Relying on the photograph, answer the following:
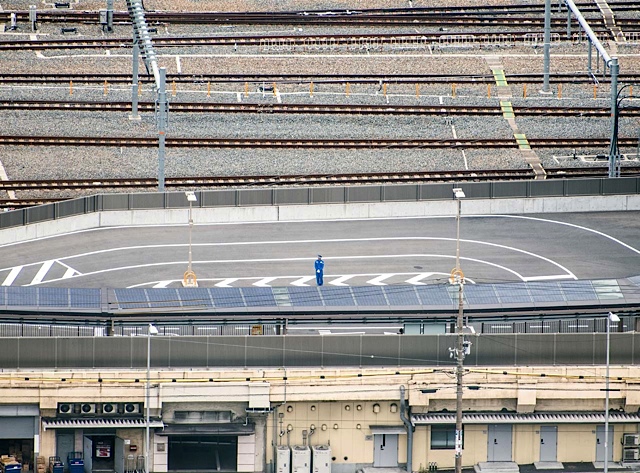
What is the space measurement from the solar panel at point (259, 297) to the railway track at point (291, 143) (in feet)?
77.2

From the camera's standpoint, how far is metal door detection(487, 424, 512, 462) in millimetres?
66000

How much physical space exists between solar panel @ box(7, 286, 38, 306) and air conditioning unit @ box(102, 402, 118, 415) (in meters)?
5.01

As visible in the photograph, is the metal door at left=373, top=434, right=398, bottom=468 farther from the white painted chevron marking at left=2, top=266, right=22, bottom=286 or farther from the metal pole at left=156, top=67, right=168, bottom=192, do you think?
the metal pole at left=156, top=67, right=168, bottom=192

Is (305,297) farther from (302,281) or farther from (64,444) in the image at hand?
(64,444)

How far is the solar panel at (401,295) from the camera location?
221 feet

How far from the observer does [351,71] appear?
99750 millimetres

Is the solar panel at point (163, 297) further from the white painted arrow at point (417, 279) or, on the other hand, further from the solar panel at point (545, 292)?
the solar panel at point (545, 292)

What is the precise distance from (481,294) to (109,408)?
15.3 metres

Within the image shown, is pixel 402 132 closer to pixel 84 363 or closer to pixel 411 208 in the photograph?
pixel 411 208

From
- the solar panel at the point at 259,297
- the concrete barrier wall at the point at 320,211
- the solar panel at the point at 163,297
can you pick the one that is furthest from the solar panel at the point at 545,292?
the concrete barrier wall at the point at 320,211

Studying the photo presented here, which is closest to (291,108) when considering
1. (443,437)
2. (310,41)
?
(310,41)

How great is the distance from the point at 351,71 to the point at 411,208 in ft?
55.4

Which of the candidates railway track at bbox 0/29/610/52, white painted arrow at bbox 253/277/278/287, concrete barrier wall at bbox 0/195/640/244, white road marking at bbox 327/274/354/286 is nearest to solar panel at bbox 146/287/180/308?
white painted arrow at bbox 253/277/278/287

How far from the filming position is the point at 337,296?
225 feet
